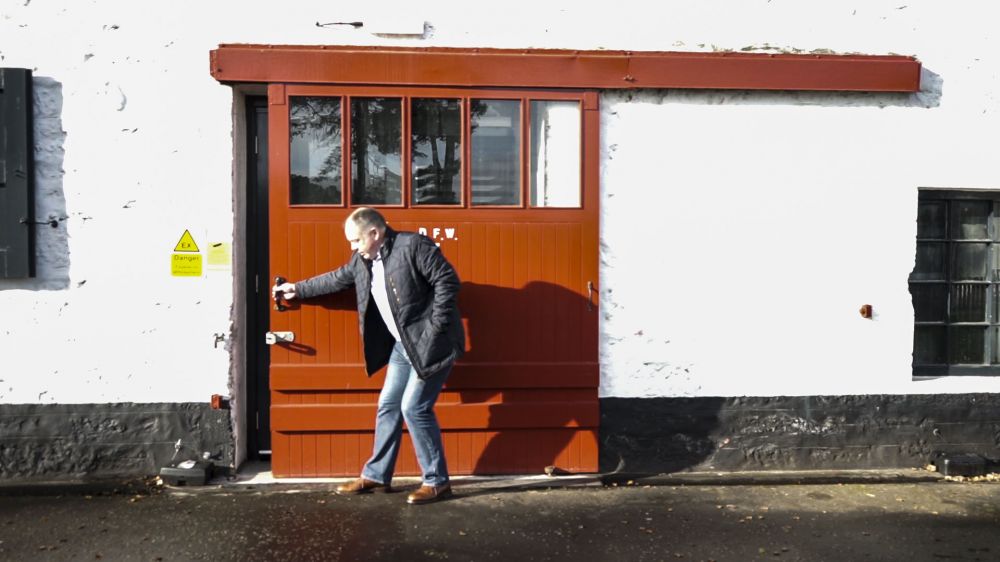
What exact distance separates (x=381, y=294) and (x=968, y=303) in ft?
14.1

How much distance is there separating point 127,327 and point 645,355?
11.3 ft

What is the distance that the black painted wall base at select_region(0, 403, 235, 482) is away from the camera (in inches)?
209

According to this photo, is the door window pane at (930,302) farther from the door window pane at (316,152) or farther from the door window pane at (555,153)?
the door window pane at (316,152)

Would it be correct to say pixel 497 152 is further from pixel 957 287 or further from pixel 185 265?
pixel 957 287

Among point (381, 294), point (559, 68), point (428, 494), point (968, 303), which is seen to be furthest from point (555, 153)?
point (968, 303)

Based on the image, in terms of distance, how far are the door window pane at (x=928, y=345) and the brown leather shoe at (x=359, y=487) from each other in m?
3.94

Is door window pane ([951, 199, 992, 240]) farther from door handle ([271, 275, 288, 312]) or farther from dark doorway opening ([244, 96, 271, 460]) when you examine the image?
dark doorway opening ([244, 96, 271, 460])

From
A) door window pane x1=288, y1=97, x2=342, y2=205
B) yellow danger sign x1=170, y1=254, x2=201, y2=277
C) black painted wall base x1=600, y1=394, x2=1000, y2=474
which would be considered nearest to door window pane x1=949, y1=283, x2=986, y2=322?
black painted wall base x1=600, y1=394, x2=1000, y2=474

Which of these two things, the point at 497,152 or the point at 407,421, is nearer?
the point at 407,421

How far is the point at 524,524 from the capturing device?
4.75m

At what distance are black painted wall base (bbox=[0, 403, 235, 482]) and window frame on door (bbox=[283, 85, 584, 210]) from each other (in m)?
1.59

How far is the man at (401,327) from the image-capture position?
486 cm

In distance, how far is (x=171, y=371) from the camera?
5379 millimetres

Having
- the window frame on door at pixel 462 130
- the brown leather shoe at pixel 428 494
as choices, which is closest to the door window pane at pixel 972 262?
the window frame on door at pixel 462 130
